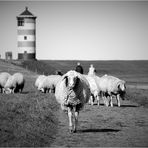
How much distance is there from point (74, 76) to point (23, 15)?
64.2 metres

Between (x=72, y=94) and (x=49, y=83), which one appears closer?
(x=72, y=94)

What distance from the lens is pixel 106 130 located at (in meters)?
15.2

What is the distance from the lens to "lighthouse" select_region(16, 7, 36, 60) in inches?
2972

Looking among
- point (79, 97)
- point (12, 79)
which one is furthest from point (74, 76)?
point (12, 79)

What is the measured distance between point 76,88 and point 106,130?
64.8 inches

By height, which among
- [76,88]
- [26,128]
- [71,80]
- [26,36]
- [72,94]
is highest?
[26,36]

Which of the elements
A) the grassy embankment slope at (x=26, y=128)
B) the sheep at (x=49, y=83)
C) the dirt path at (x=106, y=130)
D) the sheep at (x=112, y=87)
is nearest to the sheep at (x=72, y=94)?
the dirt path at (x=106, y=130)

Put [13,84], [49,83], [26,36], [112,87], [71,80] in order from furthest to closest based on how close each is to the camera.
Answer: [26,36], [49,83], [13,84], [112,87], [71,80]

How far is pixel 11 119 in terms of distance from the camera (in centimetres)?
1598

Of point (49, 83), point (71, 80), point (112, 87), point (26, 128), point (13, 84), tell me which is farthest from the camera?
point (49, 83)

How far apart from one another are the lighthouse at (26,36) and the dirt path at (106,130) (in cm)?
5499

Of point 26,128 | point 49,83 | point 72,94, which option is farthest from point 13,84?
point 26,128

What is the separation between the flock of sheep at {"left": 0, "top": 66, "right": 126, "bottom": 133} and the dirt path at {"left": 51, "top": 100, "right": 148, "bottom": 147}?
1.56 feet

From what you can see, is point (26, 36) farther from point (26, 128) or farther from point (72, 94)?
point (26, 128)
